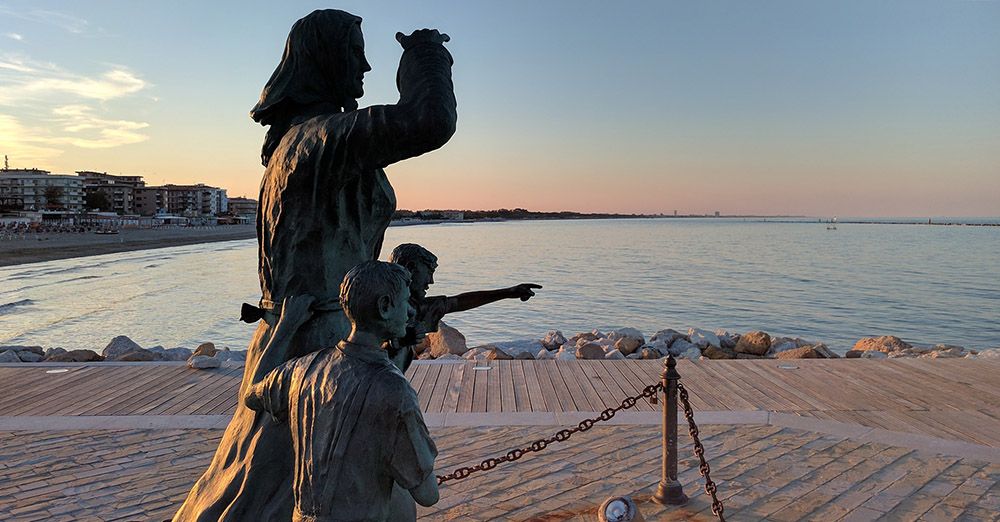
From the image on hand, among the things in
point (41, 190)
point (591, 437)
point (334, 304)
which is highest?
point (41, 190)

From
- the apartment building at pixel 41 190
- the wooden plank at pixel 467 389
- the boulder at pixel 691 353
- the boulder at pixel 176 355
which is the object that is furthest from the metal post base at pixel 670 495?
the apartment building at pixel 41 190

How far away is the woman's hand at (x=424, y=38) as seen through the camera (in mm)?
2129

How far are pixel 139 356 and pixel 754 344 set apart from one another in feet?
34.7

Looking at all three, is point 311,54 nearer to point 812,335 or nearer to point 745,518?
point 745,518

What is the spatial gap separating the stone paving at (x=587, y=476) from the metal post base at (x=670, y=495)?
0.29 ft

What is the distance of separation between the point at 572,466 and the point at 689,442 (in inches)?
53.9

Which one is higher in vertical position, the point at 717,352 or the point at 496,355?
the point at 496,355

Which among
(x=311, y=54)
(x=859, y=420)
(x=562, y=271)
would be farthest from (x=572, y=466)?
(x=562, y=271)

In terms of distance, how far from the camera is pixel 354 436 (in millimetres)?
1867

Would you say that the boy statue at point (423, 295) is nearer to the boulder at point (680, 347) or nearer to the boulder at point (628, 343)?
the boulder at point (628, 343)

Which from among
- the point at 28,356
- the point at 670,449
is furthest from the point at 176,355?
the point at 670,449

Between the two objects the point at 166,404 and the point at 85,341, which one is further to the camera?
the point at 85,341

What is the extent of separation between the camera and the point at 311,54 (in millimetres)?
2445

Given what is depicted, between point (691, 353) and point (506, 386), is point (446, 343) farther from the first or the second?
point (691, 353)
